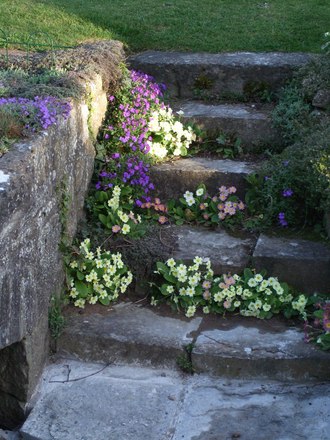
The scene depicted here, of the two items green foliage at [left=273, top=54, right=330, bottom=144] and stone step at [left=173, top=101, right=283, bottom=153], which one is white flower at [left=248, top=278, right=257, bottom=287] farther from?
stone step at [left=173, top=101, right=283, bottom=153]

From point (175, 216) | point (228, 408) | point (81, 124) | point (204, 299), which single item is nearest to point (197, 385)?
point (228, 408)

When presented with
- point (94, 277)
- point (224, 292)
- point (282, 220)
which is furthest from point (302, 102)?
point (94, 277)

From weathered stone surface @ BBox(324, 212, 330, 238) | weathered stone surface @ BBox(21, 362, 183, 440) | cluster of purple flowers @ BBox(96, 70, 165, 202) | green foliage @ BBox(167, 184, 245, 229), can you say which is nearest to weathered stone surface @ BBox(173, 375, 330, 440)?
weathered stone surface @ BBox(21, 362, 183, 440)

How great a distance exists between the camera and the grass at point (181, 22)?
6.21m

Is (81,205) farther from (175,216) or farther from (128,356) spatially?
(128,356)

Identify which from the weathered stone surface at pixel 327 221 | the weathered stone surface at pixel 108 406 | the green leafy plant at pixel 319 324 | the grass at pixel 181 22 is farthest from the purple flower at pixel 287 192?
the grass at pixel 181 22

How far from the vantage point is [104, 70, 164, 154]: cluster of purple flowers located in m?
4.98

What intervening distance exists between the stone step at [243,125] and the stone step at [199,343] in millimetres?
1518

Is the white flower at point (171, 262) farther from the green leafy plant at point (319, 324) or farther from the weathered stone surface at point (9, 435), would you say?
the weathered stone surface at point (9, 435)

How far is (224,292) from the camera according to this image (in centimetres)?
417

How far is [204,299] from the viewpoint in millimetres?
4246

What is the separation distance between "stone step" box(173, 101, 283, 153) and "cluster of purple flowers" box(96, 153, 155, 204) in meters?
0.68

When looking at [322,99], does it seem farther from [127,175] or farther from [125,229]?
[125,229]

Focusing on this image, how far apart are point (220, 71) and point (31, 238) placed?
253cm
